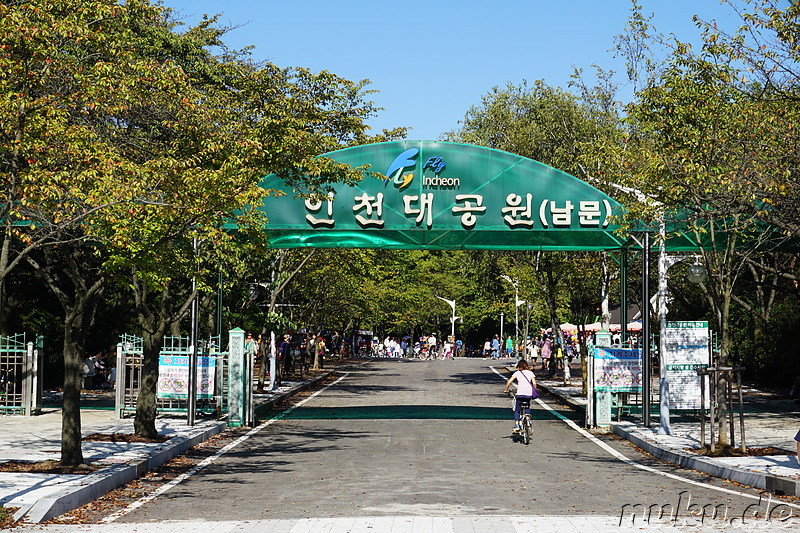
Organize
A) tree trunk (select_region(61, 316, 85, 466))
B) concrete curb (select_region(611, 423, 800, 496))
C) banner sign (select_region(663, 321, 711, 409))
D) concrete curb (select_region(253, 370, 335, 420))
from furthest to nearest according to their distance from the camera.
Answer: concrete curb (select_region(253, 370, 335, 420)), banner sign (select_region(663, 321, 711, 409)), tree trunk (select_region(61, 316, 85, 466)), concrete curb (select_region(611, 423, 800, 496))

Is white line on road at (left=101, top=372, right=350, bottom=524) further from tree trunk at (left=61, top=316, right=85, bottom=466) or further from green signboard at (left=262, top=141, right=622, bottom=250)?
green signboard at (left=262, top=141, right=622, bottom=250)

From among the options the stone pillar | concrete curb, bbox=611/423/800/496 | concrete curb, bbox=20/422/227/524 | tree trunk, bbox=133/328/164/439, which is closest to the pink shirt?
concrete curb, bbox=611/423/800/496

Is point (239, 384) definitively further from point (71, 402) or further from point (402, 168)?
point (71, 402)

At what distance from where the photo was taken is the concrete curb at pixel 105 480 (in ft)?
35.9

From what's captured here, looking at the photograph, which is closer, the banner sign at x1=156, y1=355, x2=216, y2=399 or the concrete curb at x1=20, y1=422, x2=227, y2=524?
the concrete curb at x1=20, y1=422, x2=227, y2=524

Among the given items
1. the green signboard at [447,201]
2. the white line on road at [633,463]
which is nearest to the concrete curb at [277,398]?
the green signboard at [447,201]

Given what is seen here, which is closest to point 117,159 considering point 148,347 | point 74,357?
point 74,357

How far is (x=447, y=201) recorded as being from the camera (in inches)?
907

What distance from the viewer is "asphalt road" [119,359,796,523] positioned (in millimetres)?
11711

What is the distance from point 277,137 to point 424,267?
74088 millimetres

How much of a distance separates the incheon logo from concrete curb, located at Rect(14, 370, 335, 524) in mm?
6627

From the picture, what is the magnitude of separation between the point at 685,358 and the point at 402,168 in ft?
24.1

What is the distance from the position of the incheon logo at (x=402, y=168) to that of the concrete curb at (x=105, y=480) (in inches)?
261

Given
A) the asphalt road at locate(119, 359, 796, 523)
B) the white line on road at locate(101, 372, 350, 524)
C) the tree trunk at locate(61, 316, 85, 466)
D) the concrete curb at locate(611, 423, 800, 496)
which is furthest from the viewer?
the tree trunk at locate(61, 316, 85, 466)
